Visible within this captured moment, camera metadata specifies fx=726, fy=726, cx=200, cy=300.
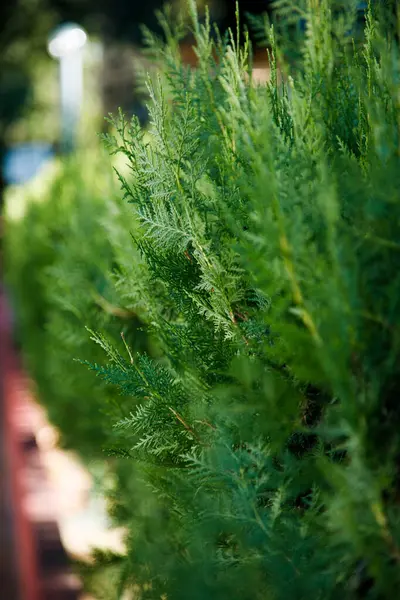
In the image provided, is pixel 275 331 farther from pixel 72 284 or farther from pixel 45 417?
pixel 45 417

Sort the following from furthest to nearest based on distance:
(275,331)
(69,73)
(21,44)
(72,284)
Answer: (21,44) < (69,73) < (72,284) < (275,331)

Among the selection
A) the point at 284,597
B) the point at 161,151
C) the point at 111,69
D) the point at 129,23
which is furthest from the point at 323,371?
the point at 129,23

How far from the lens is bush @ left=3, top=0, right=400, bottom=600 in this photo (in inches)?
→ 54.2

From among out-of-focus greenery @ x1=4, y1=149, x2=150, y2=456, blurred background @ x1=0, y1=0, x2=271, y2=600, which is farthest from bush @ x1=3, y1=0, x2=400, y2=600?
blurred background @ x1=0, y1=0, x2=271, y2=600

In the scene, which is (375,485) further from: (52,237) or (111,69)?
(111,69)

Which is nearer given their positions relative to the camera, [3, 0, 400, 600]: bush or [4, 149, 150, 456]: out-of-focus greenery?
[3, 0, 400, 600]: bush

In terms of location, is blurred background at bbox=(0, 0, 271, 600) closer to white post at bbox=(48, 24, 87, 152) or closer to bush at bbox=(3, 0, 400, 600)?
white post at bbox=(48, 24, 87, 152)

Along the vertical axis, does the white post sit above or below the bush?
above

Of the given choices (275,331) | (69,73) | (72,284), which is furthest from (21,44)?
(275,331)

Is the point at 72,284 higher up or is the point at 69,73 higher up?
the point at 69,73

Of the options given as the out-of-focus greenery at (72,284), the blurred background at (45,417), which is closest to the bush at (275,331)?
the out-of-focus greenery at (72,284)

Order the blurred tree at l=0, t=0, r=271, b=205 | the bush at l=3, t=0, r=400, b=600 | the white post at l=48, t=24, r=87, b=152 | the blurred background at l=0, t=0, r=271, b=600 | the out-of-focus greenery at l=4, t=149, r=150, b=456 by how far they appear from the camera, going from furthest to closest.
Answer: the blurred tree at l=0, t=0, r=271, b=205
the white post at l=48, t=24, r=87, b=152
the blurred background at l=0, t=0, r=271, b=600
the out-of-focus greenery at l=4, t=149, r=150, b=456
the bush at l=3, t=0, r=400, b=600

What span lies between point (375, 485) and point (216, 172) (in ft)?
3.68

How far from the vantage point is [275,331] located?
1.54 metres
